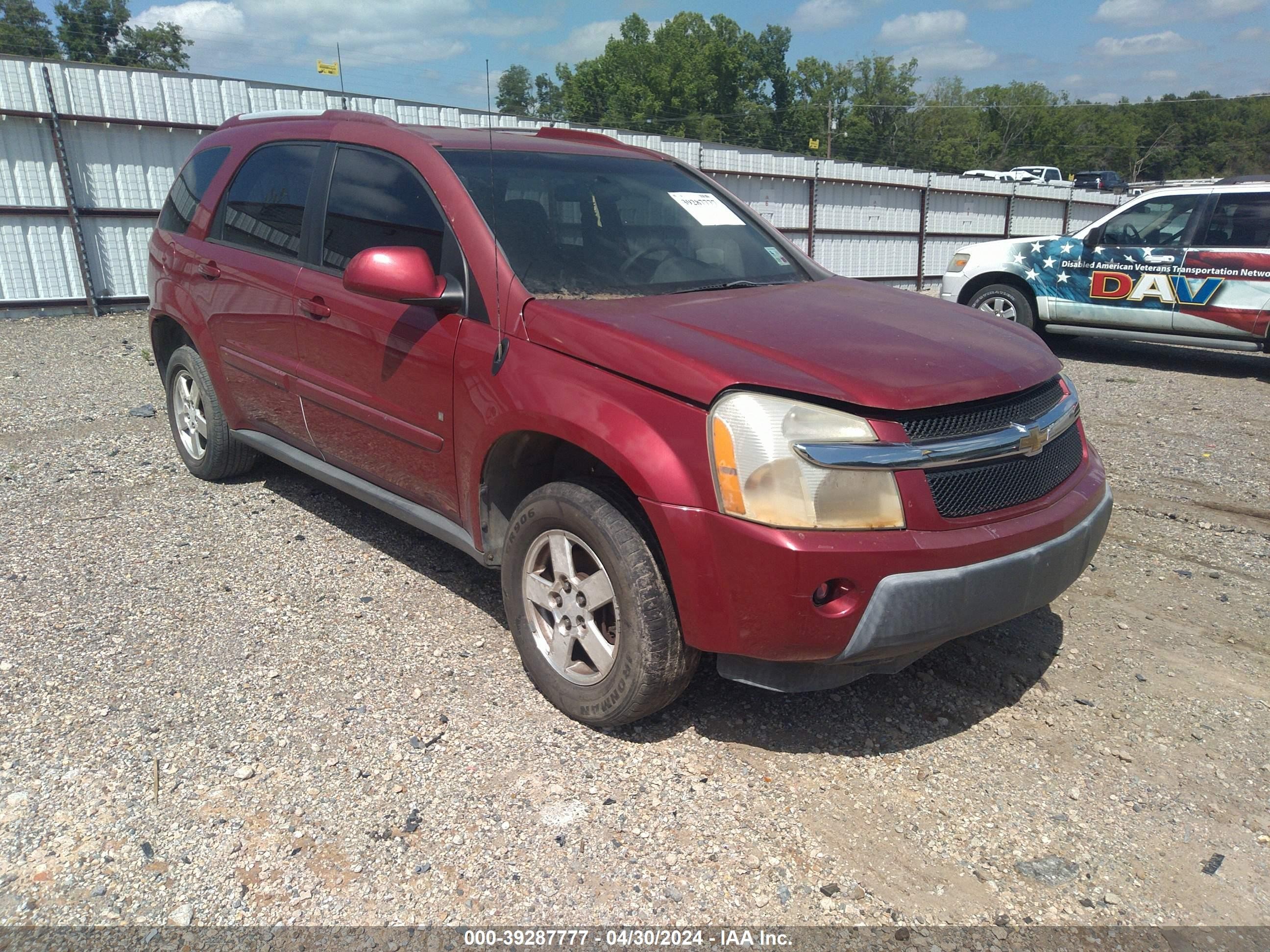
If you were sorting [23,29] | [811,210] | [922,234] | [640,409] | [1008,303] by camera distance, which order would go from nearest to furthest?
[640,409], [1008,303], [811,210], [922,234], [23,29]

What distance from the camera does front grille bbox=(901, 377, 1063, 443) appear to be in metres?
2.51

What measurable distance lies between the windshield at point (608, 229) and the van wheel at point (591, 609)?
0.80 m

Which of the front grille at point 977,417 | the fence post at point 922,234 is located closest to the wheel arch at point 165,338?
the front grille at point 977,417

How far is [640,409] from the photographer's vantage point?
103 inches

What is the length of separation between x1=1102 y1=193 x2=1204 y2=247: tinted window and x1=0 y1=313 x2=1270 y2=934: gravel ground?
5.94 metres

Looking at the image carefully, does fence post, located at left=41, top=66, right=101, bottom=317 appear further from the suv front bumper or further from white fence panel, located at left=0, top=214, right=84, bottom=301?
the suv front bumper

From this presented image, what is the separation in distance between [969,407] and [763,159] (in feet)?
47.4

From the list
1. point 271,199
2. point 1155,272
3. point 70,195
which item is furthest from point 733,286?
point 70,195

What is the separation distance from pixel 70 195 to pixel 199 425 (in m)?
8.23

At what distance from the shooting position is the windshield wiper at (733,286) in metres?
3.34

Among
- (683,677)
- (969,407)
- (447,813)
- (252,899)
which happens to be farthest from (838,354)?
(252,899)

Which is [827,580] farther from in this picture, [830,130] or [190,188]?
[830,130]

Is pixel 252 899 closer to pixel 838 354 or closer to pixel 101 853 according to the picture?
pixel 101 853

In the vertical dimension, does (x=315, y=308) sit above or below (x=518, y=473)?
above
